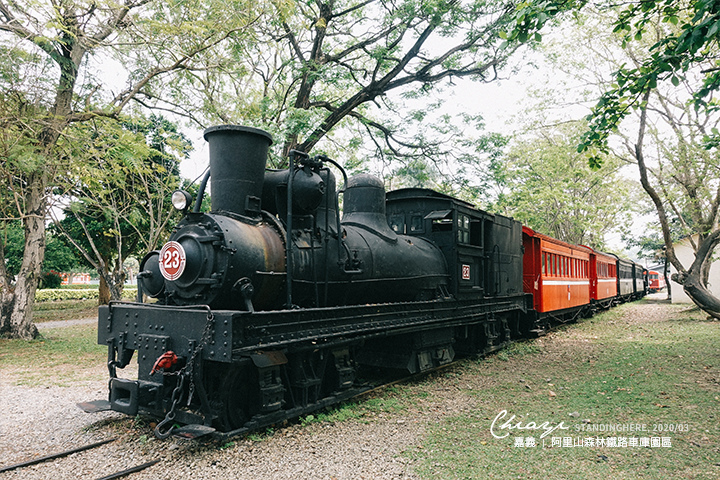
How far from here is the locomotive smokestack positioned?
212 inches

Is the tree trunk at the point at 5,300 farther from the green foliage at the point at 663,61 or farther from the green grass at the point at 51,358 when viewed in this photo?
the green foliage at the point at 663,61

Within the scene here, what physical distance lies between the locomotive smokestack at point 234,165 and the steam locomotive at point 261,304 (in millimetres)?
12

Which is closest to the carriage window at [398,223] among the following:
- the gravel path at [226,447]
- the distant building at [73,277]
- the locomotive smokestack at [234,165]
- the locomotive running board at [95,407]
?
the gravel path at [226,447]

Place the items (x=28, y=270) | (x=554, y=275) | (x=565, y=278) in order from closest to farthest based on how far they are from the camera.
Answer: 1. (x=28, y=270)
2. (x=554, y=275)
3. (x=565, y=278)

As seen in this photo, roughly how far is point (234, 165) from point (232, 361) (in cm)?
221

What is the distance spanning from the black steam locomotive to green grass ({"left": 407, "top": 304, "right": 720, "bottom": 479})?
1556 mm

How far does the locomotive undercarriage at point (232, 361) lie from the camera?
452 cm

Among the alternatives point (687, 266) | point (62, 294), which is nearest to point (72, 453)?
point (62, 294)

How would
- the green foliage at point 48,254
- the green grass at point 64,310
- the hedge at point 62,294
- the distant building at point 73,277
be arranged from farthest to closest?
the distant building at point 73,277, the hedge at point 62,294, the green foliage at point 48,254, the green grass at point 64,310

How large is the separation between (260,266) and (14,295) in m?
10.5

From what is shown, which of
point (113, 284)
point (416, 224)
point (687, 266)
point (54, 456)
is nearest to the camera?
point (54, 456)

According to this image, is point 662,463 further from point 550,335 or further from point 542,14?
point 550,335

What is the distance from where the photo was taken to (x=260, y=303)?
5.27 meters

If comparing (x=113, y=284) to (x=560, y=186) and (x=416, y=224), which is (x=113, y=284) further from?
(x=560, y=186)
